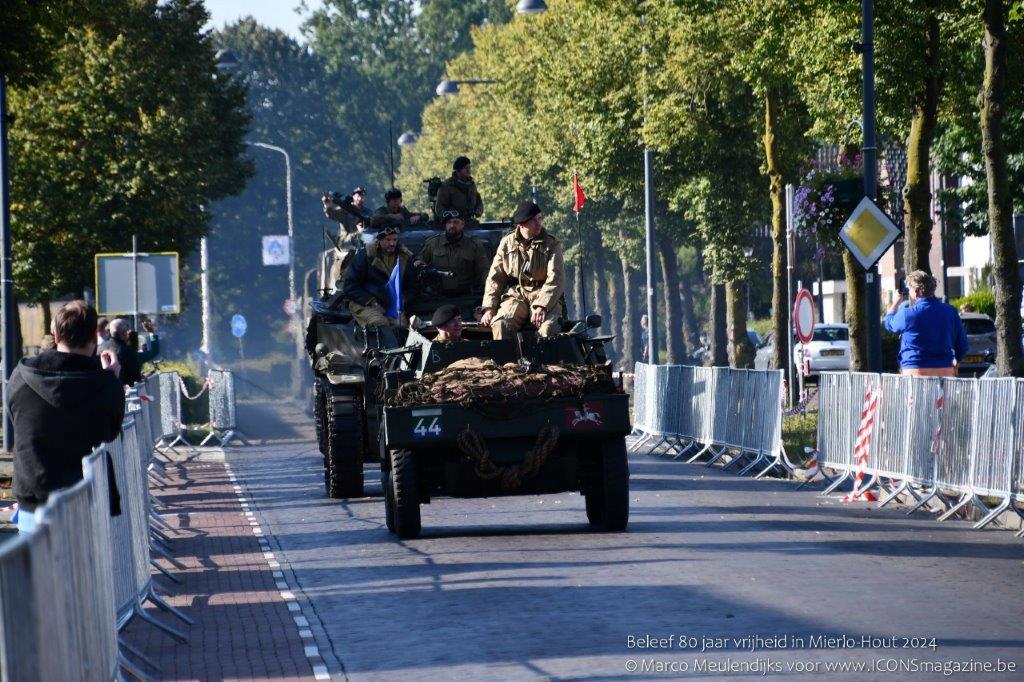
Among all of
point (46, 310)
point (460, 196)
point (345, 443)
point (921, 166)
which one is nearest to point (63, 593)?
point (345, 443)

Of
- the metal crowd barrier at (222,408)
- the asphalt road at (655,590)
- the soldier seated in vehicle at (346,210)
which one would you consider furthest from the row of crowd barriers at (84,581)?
the metal crowd barrier at (222,408)

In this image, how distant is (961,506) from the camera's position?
17000 mm

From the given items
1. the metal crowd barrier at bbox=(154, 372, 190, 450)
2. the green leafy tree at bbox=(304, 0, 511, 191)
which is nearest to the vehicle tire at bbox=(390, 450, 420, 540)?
the metal crowd barrier at bbox=(154, 372, 190, 450)

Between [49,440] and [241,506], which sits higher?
[49,440]

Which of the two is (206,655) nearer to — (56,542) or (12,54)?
(56,542)

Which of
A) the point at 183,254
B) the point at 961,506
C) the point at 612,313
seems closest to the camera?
the point at 961,506

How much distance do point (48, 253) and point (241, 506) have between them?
20.5 metres

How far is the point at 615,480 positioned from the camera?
15.2 m

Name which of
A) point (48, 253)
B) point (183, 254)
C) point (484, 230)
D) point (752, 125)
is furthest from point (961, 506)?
point (183, 254)

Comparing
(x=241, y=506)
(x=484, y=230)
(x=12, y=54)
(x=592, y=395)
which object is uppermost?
(x=12, y=54)

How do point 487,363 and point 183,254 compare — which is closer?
point 487,363

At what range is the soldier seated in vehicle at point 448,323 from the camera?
1605cm

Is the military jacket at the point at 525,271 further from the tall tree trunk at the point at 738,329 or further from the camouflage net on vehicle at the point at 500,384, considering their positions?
the tall tree trunk at the point at 738,329

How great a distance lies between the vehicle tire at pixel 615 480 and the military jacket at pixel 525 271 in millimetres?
1838
